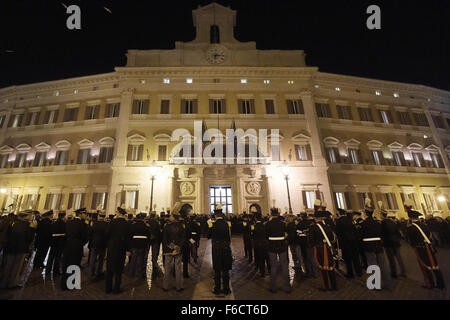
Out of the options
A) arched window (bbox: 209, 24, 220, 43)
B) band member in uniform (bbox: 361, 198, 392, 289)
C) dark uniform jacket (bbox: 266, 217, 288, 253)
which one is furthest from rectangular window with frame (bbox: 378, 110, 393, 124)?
dark uniform jacket (bbox: 266, 217, 288, 253)

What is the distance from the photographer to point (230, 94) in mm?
19781

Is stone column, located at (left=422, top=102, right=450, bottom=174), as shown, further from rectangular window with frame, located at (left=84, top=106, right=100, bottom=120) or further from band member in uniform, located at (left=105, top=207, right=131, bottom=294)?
rectangular window with frame, located at (left=84, top=106, right=100, bottom=120)

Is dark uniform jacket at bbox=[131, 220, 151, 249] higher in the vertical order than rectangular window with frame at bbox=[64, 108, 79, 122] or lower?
lower

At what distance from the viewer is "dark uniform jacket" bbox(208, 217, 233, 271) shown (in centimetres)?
485

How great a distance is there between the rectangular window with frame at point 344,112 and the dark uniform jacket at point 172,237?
20723 millimetres

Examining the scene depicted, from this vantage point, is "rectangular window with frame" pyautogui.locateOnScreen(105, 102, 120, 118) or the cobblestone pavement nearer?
the cobblestone pavement

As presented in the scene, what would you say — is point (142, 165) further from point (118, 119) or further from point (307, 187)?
point (307, 187)

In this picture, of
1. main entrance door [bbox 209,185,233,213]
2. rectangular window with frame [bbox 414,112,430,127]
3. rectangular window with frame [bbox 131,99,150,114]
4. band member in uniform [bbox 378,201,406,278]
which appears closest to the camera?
band member in uniform [bbox 378,201,406,278]

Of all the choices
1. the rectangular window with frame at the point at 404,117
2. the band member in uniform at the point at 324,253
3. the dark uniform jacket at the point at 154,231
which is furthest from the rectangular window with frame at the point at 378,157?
the dark uniform jacket at the point at 154,231

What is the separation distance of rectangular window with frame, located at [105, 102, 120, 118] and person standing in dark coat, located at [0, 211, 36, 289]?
1567cm

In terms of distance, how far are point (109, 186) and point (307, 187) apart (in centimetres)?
1647

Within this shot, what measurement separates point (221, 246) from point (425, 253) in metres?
5.13

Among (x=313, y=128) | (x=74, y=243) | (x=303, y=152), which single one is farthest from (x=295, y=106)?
(x=74, y=243)
